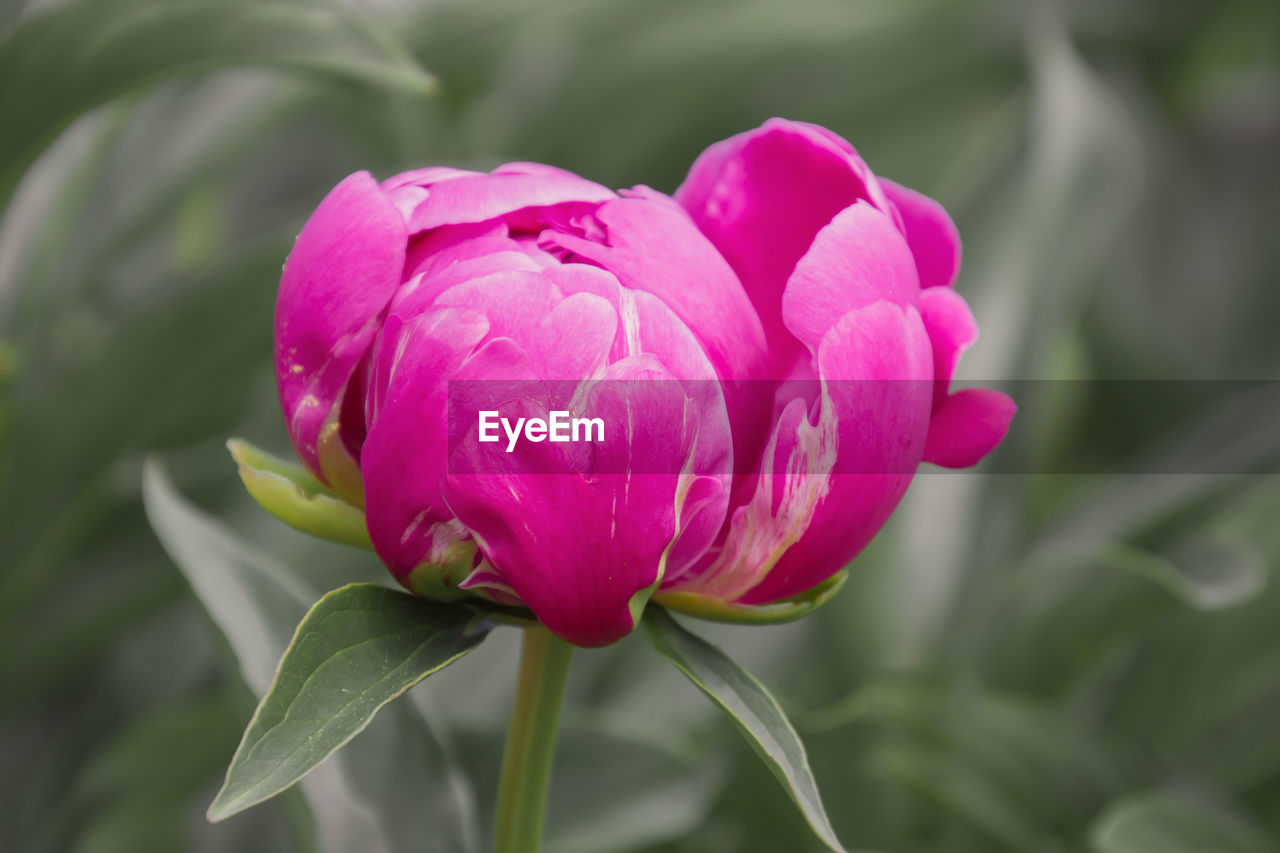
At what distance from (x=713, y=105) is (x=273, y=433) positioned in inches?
19.7

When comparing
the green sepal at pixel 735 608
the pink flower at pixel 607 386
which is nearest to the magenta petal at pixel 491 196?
the pink flower at pixel 607 386

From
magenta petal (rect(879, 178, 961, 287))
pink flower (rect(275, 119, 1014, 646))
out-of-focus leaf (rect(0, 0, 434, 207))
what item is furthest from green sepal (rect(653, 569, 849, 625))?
out-of-focus leaf (rect(0, 0, 434, 207))

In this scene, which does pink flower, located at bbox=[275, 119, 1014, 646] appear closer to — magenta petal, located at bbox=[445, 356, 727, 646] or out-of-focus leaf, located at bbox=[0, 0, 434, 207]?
magenta petal, located at bbox=[445, 356, 727, 646]

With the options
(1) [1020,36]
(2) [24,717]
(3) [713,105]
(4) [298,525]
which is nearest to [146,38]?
(4) [298,525]

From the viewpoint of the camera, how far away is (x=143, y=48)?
0.52 m

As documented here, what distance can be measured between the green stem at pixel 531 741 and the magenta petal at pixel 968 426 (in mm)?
119

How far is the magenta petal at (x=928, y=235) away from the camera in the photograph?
37cm

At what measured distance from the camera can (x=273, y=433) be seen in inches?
33.3

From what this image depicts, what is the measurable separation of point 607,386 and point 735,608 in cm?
8

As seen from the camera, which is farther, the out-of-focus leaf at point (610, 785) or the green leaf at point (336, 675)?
the out-of-focus leaf at point (610, 785)

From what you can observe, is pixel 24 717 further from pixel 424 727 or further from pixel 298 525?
pixel 298 525

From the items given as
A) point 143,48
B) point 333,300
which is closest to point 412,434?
point 333,300

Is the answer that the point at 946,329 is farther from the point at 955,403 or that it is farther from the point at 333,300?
the point at 333,300

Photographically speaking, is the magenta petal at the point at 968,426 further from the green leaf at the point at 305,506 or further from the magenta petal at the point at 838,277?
the green leaf at the point at 305,506
